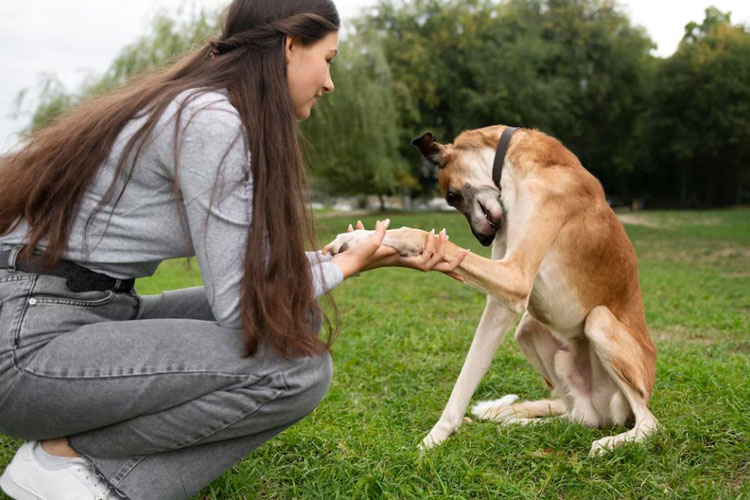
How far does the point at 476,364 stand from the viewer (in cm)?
339

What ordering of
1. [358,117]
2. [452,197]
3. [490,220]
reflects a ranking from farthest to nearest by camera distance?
1. [358,117]
2. [452,197]
3. [490,220]

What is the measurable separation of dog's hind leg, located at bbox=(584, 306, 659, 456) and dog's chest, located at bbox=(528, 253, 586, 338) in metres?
0.09

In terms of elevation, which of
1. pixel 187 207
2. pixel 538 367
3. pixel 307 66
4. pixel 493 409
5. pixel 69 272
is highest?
pixel 307 66

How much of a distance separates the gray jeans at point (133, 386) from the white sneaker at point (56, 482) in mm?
38

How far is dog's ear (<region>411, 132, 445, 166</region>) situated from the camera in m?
4.00

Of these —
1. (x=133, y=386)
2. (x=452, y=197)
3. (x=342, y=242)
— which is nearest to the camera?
(x=133, y=386)

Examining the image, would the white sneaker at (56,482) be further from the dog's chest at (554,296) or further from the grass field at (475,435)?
the dog's chest at (554,296)

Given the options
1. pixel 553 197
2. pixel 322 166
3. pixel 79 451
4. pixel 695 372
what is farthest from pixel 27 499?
pixel 322 166

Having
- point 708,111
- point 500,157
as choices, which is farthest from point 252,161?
point 708,111

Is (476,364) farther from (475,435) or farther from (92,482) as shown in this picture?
(92,482)

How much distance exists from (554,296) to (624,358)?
0.45 m

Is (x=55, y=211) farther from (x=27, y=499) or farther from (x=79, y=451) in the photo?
(x=27, y=499)

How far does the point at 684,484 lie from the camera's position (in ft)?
8.63

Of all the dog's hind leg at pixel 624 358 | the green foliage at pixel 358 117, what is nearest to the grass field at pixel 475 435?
the dog's hind leg at pixel 624 358
